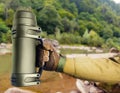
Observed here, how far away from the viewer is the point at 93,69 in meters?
0.66

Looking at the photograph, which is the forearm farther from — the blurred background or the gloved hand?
the blurred background

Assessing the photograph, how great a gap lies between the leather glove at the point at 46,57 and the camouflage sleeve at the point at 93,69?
0.02m

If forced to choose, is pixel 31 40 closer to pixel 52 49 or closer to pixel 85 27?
pixel 52 49

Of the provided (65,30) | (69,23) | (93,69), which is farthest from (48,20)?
(93,69)

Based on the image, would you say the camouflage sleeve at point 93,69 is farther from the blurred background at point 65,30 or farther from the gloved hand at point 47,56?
the blurred background at point 65,30

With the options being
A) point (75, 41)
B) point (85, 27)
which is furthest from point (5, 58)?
point (85, 27)

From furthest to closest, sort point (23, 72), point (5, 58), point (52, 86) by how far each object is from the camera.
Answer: point (5, 58) → point (52, 86) → point (23, 72)

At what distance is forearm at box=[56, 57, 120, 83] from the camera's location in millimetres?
658

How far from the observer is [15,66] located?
60 centimetres

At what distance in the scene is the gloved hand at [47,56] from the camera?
622mm

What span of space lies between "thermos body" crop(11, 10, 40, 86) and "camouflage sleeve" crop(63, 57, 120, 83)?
0.09 metres

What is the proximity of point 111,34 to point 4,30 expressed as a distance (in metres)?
4.52

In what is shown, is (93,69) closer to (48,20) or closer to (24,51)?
(24,51)

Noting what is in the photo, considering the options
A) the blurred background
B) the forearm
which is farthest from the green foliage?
the forearm
